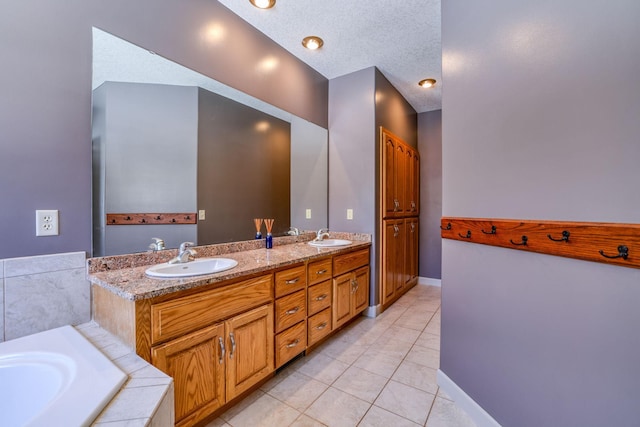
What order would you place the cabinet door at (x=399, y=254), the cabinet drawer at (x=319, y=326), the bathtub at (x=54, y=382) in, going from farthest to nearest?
the cabinet door at (x=399, y=254)
the cabinet drawer at (x=319, y=326)
the bathtub at (x=54, y=382)

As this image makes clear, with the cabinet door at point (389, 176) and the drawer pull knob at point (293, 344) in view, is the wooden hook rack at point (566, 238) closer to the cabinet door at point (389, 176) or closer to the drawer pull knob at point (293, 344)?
the drawer pull knob at point (293, 344)

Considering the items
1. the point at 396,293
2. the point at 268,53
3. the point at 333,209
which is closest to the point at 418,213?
the point at 396,293

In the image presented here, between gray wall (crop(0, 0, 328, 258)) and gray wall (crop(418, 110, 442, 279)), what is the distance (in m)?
3.48

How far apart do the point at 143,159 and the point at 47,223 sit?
1.79ft

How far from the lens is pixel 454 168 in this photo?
1.62m

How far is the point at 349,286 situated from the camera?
2455 millimetres

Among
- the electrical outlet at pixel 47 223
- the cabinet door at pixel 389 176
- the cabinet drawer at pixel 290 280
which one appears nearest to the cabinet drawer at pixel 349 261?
the cabinet drawer at pixel 290 280

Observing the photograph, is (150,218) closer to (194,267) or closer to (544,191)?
(194,267)

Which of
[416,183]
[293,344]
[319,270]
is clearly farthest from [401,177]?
[293,344]

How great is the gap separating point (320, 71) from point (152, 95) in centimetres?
183

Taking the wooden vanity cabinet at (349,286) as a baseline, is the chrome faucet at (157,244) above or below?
above

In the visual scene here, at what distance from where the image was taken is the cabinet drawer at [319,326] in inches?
78.4

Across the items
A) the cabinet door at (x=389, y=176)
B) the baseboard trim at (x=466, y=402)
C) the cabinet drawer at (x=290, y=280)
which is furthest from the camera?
the cabinet door at (x=389, y=176)

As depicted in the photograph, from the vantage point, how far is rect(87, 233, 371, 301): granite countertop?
3.66 feet
